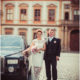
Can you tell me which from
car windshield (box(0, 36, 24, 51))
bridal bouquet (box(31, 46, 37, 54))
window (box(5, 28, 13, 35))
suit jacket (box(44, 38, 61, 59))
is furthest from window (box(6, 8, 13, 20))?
bridal bouquet (box(31, 46, 37, 54))

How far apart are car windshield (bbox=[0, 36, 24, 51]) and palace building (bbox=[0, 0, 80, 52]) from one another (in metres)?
28.6

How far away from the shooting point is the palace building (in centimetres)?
3784

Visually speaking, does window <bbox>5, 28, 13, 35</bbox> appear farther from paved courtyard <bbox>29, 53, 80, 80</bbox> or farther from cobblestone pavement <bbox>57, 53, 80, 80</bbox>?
cobblestone pavement <bbox>57, 53, 80, 80</bbox>

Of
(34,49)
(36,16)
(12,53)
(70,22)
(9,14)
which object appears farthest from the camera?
(36,16)

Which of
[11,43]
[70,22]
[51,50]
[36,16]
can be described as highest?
[36,16]

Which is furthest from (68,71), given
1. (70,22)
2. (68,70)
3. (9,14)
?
(9,14)

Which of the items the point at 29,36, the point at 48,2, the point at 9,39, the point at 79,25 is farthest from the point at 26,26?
the point at 9,39

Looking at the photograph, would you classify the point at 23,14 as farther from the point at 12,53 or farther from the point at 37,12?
the point at 12,53

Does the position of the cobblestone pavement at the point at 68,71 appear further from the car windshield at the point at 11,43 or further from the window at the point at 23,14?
the window at the point at 23,14

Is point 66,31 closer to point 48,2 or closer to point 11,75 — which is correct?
point 48,2

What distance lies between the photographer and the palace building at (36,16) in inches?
1490

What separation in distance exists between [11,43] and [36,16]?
3026cm

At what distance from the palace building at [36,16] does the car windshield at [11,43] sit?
A: 93.7ft

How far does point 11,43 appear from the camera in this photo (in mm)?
8820
